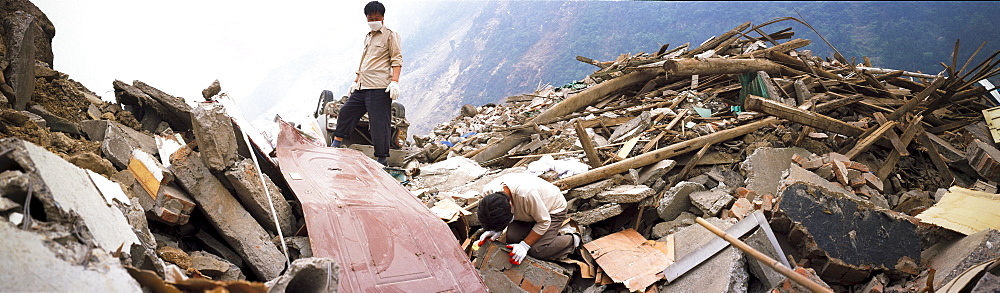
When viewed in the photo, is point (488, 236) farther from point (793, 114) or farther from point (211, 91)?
point (793, 114)

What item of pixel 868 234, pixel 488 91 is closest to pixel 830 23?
pixel 488 91

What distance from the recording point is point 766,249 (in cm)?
287

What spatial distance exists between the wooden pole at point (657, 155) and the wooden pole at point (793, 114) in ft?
0.72

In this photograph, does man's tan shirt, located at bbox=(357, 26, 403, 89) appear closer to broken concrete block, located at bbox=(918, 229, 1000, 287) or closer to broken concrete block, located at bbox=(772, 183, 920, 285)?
broken concrete block, located at bbox=(772, 183, 920, 285)

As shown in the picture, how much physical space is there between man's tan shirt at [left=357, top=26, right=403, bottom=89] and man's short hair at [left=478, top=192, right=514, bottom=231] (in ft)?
7.04

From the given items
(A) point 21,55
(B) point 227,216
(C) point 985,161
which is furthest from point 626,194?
(A) point 21,55

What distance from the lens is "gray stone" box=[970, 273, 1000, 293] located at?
6.84 ft

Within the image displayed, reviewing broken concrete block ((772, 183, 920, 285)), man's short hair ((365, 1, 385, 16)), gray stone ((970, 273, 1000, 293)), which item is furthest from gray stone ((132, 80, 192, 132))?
gray stone ((970, 273, 1000, 293))

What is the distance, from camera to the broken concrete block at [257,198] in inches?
107

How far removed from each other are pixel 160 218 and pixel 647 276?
112 inches

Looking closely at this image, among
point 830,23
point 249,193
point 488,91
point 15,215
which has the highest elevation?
point 15,215

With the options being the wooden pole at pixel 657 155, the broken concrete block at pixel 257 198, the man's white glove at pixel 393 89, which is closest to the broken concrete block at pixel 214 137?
the broken concrete block at pixel 257 198

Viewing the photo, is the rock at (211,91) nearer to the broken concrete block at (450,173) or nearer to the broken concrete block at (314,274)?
the broken concrete block at (450,173)

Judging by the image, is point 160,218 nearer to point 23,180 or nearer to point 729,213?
point 23,180
